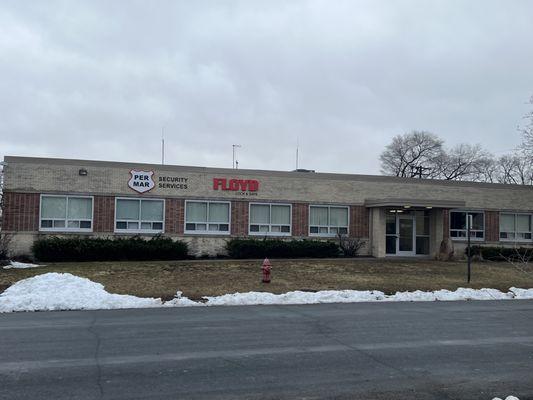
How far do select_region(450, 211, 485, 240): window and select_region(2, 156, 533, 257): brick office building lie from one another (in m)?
0.05

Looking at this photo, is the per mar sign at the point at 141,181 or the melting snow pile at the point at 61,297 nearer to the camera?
the melting snow pile at the point at 61,297

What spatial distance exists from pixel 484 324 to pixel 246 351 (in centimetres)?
566

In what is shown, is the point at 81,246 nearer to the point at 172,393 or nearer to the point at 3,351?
the point at 3,351

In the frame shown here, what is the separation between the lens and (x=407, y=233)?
98.2 feet

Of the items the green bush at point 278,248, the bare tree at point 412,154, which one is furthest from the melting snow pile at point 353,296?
the bare tree at point 412,154

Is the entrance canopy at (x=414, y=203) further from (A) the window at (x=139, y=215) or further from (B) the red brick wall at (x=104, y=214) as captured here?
(B) the red brick wall at (x=104, y=214)

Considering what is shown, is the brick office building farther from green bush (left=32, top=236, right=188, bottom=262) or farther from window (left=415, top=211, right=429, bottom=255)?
green bush (left=32, top=236, right=188, bottom=262)

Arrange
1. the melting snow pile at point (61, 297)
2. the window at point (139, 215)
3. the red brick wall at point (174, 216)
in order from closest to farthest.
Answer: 1. the melting snow pile at point (61, 297)
2. the window at point (139, 215)
3. the red brick wall at point (174, 216)

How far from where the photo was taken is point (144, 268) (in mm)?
21344

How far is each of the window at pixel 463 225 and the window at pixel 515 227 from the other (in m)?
1.28

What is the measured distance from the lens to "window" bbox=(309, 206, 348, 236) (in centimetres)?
2900

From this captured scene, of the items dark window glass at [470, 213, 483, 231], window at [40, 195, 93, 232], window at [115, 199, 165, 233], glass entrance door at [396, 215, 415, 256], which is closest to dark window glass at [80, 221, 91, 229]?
window at [40, 195, 93, 232]

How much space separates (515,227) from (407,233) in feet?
23.1

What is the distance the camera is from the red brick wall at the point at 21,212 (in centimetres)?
2472
